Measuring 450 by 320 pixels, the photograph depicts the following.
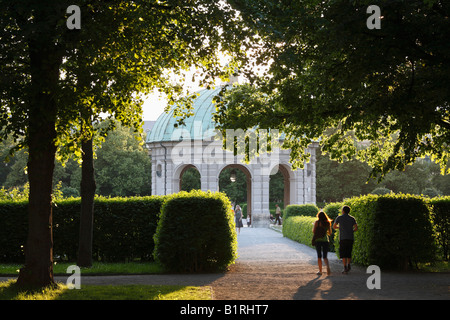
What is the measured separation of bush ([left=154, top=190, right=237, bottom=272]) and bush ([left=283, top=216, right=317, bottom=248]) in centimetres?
801

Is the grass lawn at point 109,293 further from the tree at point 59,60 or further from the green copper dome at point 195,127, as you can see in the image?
the green copper dome at point 195,127

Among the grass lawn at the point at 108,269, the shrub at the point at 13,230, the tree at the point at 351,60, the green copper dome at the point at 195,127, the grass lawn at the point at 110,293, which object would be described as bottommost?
the grass lawn at the point at 108,269

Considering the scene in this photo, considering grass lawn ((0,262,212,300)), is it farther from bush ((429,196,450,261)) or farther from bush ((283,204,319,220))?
bush ((283,204,319,220))

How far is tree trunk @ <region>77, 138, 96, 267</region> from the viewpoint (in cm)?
1370

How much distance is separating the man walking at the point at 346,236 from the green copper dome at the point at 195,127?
85.1 ft

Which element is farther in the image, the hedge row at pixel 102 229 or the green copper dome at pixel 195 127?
the green copper dome at pixel 195 127

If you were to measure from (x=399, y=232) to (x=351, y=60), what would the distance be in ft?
15.5

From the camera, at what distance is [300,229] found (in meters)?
23.7

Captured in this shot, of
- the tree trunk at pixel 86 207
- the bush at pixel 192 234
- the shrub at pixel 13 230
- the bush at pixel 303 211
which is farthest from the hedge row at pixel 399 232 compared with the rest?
the bush at pixel 303 211

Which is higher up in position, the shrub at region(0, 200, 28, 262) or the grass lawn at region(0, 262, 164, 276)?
the shrub at region(0, 200, 28, 262)

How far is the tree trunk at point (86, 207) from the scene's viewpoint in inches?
539

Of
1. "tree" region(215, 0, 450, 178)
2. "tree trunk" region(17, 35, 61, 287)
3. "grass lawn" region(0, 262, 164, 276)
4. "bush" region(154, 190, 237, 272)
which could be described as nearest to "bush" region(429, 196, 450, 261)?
"tree" region(215, 0, 450, 178)

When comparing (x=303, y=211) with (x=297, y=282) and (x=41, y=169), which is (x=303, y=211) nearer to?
(x=297, y=282)
